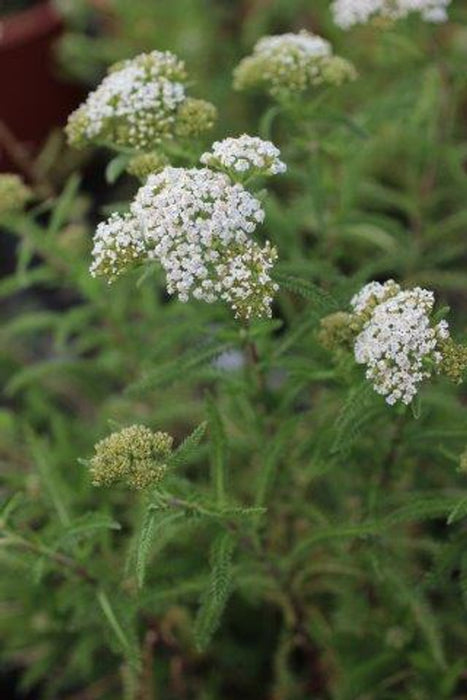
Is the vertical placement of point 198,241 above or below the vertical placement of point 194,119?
below

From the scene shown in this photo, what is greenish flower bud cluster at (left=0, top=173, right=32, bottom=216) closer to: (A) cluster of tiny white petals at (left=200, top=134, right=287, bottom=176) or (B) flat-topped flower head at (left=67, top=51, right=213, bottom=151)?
(B) flat-topped flower head at (left=67, top=51, right=213, bottom=151)

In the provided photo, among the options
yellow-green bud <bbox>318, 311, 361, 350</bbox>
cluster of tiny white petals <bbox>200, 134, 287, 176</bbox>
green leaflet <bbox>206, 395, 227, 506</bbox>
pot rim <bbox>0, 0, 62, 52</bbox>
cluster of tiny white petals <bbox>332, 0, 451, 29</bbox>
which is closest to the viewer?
cluster of tiny white petals <bbox>200, 134, 287, 176</bbox>

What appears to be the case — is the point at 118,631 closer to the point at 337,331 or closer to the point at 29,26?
the point at 337,331

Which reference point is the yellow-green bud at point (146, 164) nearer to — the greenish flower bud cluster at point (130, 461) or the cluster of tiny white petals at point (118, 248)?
the cluster of tiny white petals at point (118, 248)

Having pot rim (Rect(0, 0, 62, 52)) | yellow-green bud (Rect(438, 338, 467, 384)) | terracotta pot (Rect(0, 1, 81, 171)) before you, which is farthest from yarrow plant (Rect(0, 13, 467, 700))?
pot rim (Rect(0, 0, 62, 52))

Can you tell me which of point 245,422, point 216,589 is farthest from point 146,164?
point 216,589

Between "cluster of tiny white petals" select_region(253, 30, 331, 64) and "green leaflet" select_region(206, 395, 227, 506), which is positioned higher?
"cluster of tiny white petals" select_region(253, 30, 331, 64)
